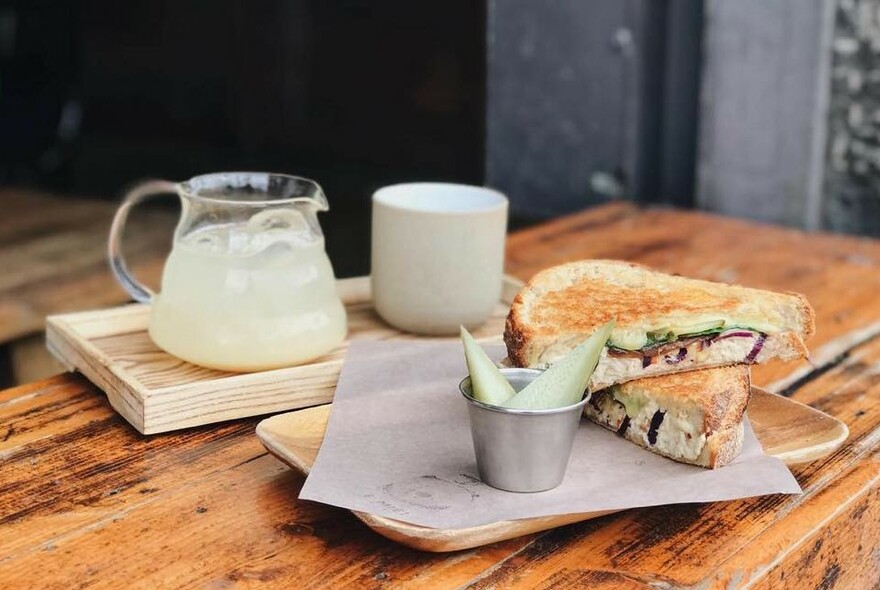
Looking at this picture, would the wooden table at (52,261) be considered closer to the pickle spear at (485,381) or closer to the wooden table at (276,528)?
the wooden table at (276,528)

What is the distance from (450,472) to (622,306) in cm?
28

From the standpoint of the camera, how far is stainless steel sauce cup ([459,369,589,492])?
0.79 meters

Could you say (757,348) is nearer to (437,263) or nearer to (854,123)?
(437,263)

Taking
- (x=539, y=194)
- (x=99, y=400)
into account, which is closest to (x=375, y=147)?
(x=539, y=194)

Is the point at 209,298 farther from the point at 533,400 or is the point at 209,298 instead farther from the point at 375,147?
the point at 375,147

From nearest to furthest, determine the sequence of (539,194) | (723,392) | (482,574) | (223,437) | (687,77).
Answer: (482,574)
(723,392)
(223,437)
(687,77)
(539,194)

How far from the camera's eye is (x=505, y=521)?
788 mm

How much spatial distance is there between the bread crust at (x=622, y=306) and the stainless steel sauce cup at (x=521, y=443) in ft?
0.56

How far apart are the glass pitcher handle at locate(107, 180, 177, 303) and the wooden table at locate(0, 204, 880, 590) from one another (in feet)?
0.39

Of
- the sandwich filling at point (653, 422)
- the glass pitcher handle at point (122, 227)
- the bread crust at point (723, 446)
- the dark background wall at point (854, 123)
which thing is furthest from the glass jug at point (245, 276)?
the dark background wall at point (854, 123)

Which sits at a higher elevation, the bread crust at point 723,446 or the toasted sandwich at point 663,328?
the toasted sandwich at point 663,328

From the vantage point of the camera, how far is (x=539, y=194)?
2.58m

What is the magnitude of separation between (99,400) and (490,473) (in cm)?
46

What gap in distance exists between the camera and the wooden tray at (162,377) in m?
1.00
